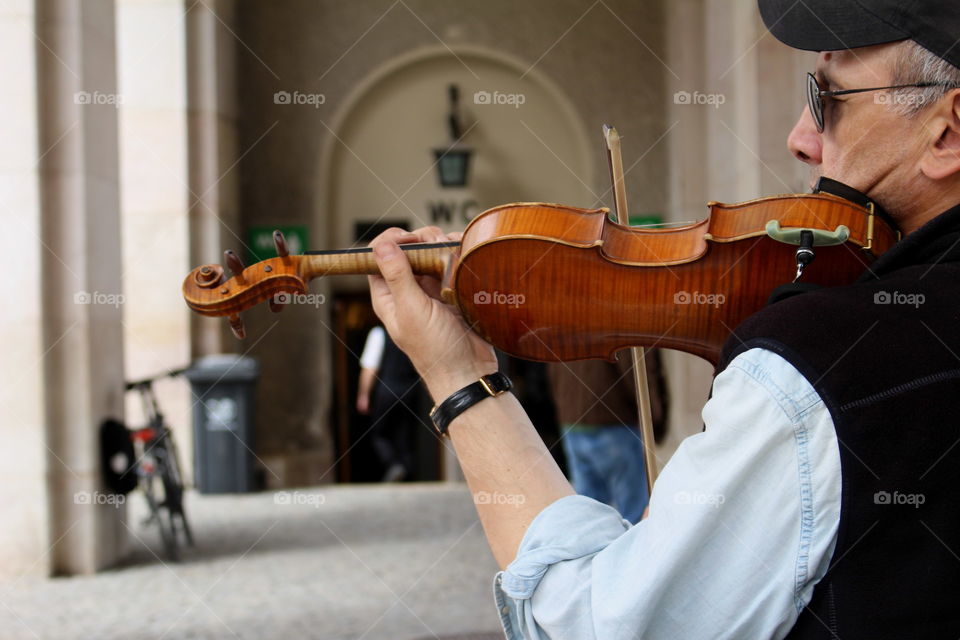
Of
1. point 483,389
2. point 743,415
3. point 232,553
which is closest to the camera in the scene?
point 743,415

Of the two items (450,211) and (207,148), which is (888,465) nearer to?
(207,148)

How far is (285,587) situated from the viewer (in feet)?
16.5

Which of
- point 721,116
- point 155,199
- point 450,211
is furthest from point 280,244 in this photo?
point 450,211

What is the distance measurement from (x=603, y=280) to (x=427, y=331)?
305 millimetres

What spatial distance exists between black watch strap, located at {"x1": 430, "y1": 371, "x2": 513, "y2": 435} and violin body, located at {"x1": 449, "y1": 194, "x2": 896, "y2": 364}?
180 mm

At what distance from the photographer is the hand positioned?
122 centimetres

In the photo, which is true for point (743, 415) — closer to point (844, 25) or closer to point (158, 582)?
point (844, 25)

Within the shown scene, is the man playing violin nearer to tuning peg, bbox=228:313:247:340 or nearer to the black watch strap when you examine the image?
the black watch strap

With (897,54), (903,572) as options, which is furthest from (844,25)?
(903,572)

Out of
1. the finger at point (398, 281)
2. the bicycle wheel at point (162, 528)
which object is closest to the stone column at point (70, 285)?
the bicycle wheel at point (162, 528)

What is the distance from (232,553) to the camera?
19.0 ft

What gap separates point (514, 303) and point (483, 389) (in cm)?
28

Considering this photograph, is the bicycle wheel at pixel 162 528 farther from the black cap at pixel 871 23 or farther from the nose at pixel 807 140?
the black cap at pixel 871 23

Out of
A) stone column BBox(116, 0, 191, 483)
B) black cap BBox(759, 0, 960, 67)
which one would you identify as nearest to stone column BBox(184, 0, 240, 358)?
stone column BBox(116, 0, 191, 483)
